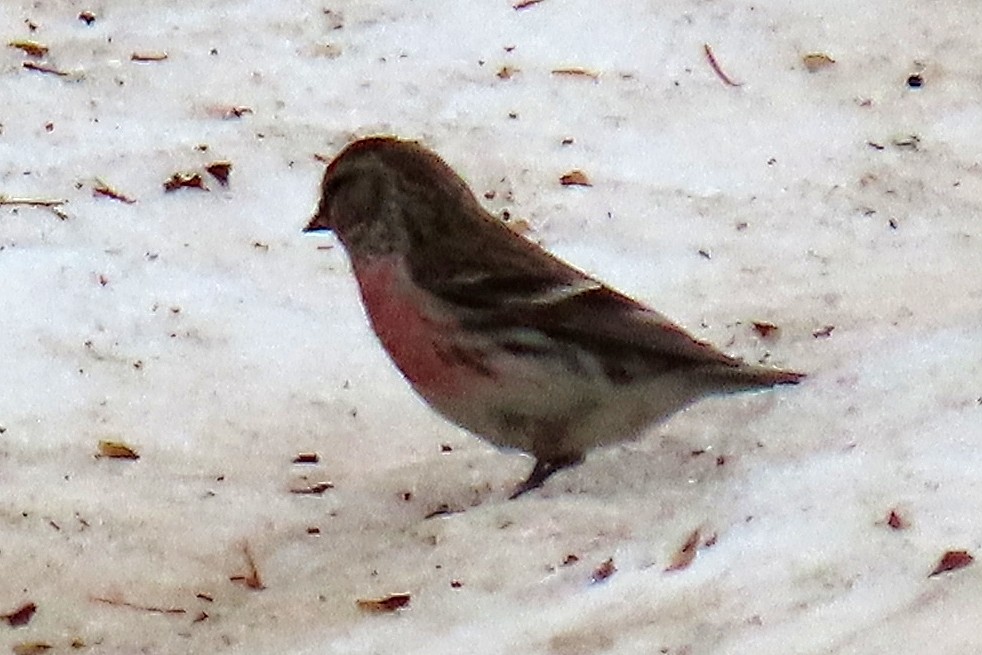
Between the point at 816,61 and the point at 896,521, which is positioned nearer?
the point at 896,521

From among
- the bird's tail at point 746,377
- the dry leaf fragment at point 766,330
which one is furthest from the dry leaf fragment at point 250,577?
the dry leaf fragment at point 766,330

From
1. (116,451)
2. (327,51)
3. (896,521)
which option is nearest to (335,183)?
(116,451)

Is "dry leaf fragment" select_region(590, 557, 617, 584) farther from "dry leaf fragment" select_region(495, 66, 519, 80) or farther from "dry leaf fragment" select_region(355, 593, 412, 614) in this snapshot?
"dry leaf fragment" select_region(495, 66, 519, 80)

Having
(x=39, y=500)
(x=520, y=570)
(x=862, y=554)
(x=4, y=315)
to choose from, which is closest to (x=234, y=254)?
(x=4, y=315)

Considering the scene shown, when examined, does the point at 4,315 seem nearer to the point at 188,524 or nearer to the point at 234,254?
the point at 234,254

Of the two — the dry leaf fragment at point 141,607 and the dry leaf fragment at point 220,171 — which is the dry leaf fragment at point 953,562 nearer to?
the dry leaf fragment at point 141,607

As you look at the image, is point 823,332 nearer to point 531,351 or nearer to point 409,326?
point 531,351

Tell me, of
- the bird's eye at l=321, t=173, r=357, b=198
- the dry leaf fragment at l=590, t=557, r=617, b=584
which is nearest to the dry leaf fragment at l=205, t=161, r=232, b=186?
the bird's eye at l=321, t=173, r=357, b=198
